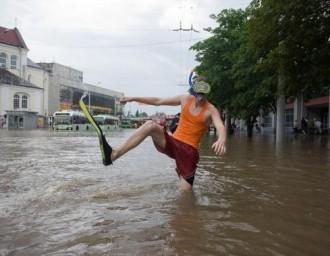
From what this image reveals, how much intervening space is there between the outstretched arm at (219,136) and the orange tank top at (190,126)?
0.55ft

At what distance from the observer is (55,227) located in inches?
213

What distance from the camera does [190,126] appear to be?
288 inches

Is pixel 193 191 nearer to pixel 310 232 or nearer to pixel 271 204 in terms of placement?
pixel 271 204

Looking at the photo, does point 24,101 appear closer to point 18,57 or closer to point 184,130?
point 18,57

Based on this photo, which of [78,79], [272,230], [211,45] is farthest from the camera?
[78,79]

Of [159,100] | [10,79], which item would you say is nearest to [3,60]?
[10,79]

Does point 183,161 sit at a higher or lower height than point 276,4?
lower

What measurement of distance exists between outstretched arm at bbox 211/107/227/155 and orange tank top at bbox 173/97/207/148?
0.55 feet

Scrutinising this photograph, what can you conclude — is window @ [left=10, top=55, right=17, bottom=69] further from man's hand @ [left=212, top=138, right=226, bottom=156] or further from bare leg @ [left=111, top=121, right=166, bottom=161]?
man's hand @ [left=212, top=138, right=226, bottom=156]

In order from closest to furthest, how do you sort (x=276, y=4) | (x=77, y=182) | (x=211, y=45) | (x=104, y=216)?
(x=104, y=216) → (x=77, y=182) → (x=276, y=4) → (x=211, y=45)

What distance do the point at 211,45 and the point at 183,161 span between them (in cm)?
3326

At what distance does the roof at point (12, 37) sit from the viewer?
307 ft

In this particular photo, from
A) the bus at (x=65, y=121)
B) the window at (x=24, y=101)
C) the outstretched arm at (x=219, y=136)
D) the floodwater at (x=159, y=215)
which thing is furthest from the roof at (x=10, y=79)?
the outstretched arm at (x=219, y=136)

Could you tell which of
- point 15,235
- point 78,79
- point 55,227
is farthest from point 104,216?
point 78,79
